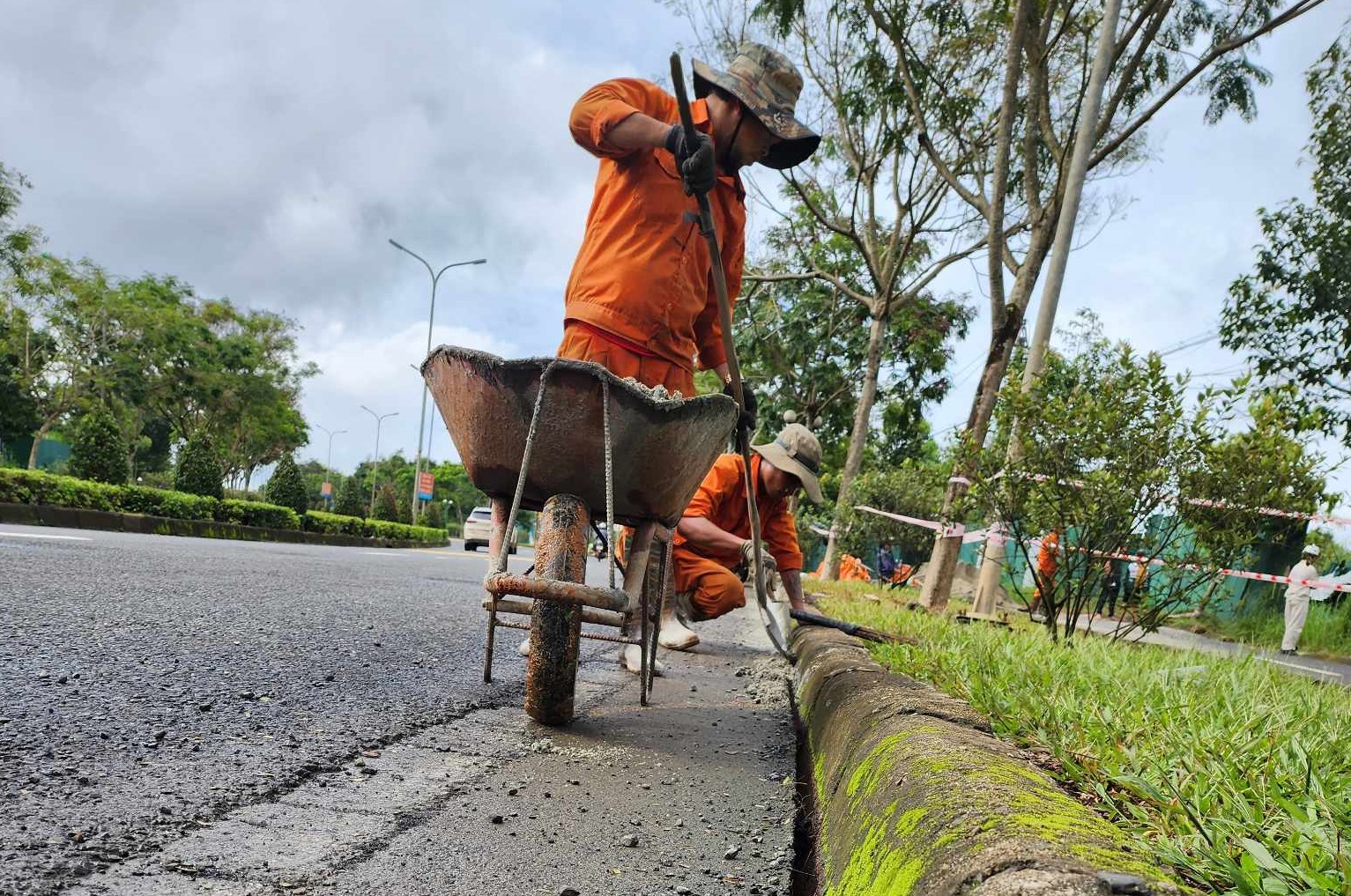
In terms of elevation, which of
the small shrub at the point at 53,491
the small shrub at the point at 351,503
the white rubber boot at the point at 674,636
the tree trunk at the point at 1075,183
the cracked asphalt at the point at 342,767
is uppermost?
the tree trunk at the point at 1075,183

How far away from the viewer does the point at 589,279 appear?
2934mm

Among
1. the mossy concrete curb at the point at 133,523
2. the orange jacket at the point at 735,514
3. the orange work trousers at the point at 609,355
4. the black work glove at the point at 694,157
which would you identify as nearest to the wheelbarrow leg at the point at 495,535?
the orange work trousers at the point at 609,355

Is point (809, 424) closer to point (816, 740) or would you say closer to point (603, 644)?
point (603, 644)

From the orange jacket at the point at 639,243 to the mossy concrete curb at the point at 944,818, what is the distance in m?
1.39

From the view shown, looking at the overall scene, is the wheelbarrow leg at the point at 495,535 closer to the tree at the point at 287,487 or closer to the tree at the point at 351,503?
the tree at the point at 287,487

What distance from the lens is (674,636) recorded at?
14.1 ft

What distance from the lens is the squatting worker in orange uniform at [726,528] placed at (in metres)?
4.31

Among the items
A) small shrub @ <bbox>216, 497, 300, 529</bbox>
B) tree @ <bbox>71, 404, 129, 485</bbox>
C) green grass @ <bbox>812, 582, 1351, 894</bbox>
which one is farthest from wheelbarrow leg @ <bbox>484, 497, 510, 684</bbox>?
small shrub @ <bbox>216, 497, 300, 529</bbox>

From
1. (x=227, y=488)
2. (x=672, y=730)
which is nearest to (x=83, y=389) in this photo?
(x=227, y=488)

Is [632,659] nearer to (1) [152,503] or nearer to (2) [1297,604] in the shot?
(2) [1297,604]

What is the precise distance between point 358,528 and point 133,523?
31.0ft

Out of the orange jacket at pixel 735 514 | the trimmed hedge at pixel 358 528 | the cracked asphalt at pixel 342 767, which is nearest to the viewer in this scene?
the cracked asphalt at pixel 342 767

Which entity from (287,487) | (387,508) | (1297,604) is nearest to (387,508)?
(387,508)

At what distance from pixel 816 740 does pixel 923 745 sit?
0.99m
